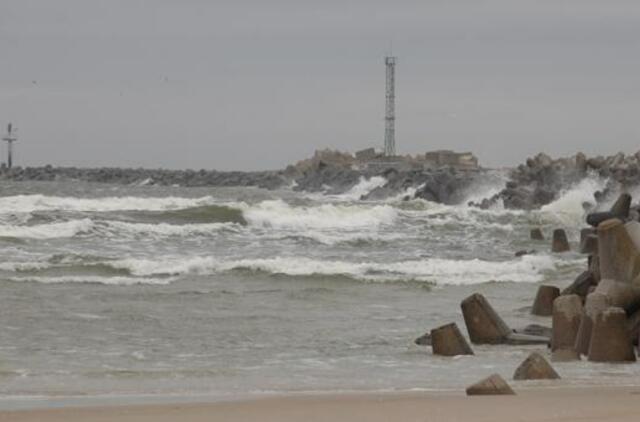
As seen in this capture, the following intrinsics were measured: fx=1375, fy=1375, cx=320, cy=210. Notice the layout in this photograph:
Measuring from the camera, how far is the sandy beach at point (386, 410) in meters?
7.70

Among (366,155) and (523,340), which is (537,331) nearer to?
(523,340)

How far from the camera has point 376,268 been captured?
940 inches

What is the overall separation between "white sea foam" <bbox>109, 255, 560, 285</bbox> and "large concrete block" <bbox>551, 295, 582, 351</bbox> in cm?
1002

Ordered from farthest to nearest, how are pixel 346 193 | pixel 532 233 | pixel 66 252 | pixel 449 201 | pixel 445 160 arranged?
1. pixel 445 160
2. pixel 346 193
3. pixel 449 201
4. pixel 532 233
5. pixel 66 252

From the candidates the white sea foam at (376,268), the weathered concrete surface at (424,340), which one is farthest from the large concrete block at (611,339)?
the white sea foam at (376,268)

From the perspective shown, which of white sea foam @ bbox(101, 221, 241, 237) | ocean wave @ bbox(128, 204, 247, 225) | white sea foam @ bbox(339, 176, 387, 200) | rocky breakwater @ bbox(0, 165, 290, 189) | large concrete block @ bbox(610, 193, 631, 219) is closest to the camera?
large concrete block @ bbox(610, 193, 631, 219)

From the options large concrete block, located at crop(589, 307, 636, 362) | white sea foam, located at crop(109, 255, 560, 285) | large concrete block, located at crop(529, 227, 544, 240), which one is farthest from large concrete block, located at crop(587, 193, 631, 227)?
large concrete block, located at crop(529, 227, 544, 240)

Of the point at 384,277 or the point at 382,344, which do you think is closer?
the point at 382,344

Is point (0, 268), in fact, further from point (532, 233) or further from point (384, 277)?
point (532, 233)

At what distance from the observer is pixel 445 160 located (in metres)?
92.1

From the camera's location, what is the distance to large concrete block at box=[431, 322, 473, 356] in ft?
39.2

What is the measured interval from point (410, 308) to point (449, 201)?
4183 centimetres

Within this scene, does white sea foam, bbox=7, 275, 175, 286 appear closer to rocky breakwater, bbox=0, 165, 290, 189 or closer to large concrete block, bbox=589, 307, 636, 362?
large concrete block, bbox=589, 307, 636, 362

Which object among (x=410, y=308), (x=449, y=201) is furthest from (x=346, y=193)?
(x=410, y=308)
